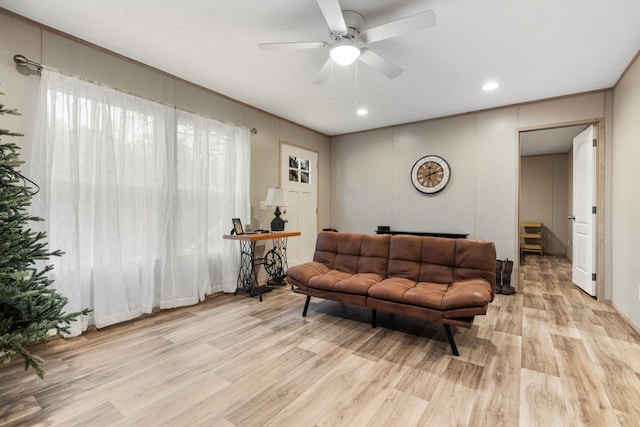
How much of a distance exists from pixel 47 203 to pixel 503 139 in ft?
17.1

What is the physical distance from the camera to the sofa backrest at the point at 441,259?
2773 millimetres

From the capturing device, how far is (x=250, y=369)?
211cm

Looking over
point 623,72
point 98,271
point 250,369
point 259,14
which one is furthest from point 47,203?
point 623,72

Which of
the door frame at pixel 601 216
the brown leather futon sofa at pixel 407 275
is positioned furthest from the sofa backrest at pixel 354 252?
the door frame at pixel 601 216

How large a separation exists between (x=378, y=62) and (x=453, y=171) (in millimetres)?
2738

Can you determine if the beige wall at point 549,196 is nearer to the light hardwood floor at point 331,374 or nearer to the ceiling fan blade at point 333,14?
the light hardwood floor at point 331,374

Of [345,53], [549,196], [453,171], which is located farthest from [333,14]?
[549,196]

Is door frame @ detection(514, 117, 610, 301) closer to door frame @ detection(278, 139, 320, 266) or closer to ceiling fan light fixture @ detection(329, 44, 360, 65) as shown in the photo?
ceiling fan light fixture @ detection(329, 44, 360, 65)

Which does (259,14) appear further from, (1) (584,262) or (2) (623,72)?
(1) (584,262)

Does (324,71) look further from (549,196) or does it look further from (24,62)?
(549,196)

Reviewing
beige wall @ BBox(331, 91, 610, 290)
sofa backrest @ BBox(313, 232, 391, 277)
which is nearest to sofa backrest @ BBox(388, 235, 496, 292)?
sofa backrest @ BBox(313, 232, 391, 277)

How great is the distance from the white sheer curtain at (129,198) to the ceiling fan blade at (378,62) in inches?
84.6

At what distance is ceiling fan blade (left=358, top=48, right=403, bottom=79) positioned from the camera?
236cm

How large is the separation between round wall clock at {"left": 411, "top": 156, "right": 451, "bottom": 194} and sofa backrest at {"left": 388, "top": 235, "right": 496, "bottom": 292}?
6.33 ft
